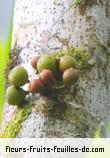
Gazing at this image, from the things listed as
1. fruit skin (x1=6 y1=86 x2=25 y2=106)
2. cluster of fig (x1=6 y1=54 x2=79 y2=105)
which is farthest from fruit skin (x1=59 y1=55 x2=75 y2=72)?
fruit skin (x1=6 y1=86 x2=25 y2=106)

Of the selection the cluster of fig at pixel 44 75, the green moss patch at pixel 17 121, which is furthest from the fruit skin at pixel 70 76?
the green moss patch at pixel 17 121

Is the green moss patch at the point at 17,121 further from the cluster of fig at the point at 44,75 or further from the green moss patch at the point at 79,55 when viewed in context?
the green moss patch at the point at 79,55

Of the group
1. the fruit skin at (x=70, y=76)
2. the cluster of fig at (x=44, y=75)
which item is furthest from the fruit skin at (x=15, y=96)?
the fruit skin at (x=70, y=76)

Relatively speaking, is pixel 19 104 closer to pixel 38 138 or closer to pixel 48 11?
pixel 38 138

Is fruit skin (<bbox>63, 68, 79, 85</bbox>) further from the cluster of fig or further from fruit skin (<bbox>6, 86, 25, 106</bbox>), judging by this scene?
fruit skin (<bbox>6, 86, 25, 106</bbox>)

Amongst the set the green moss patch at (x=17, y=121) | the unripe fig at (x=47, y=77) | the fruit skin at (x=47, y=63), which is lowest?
the green moss patch at (x=17, y=121)

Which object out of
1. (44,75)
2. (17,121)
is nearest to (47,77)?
(44,75)

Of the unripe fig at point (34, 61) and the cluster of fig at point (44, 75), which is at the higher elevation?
the unripe fig at point (34, 61)

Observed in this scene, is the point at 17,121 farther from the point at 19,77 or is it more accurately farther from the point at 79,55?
the point at 79,55
